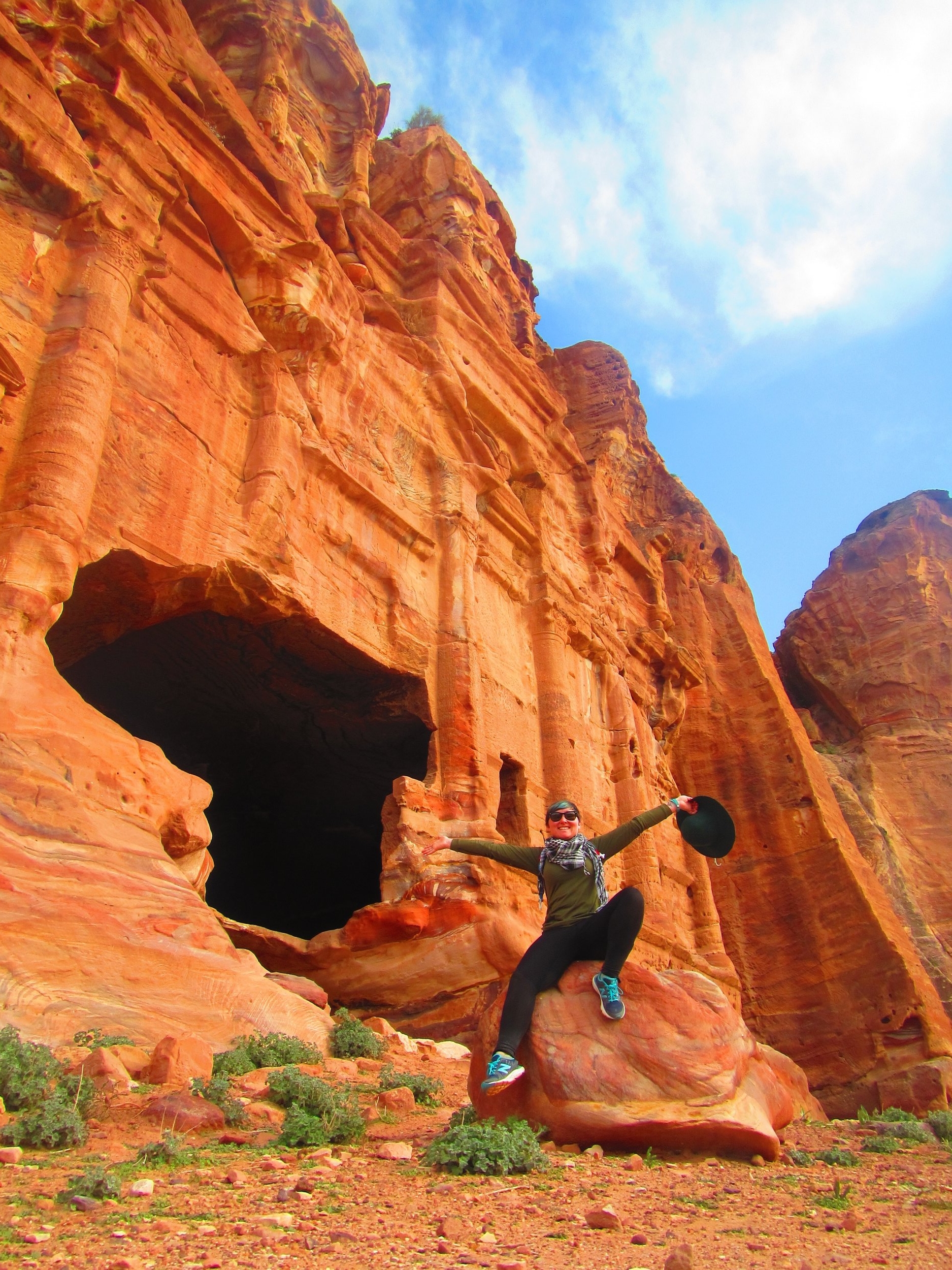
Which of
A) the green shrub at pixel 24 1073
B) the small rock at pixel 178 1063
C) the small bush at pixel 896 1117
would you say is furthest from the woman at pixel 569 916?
the small bush at pixel 896 1117

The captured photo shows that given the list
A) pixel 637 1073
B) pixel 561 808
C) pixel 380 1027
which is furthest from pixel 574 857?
pixel 380 1027

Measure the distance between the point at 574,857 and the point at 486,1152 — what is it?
64.7 inches

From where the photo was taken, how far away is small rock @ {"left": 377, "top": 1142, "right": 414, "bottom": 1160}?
457 cm

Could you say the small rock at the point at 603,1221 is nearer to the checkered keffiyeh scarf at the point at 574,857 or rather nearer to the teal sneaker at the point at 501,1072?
the teal sneaker at the point at 501,1072

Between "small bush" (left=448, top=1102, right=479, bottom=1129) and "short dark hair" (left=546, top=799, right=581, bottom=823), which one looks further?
"short dark hair" (left=546, top=799, right=581, bottom=823)

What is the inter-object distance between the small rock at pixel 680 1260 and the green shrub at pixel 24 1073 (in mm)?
3135

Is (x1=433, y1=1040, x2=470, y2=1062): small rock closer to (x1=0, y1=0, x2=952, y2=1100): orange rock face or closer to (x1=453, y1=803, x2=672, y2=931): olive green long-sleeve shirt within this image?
(x1=0, y1=0, x2=952, y2=1100): orange rock face

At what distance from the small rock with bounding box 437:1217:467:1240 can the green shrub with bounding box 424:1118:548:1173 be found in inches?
27.2

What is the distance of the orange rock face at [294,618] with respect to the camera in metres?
7.15

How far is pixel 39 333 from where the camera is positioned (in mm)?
8719

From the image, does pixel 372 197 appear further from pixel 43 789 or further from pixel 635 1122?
Result: pixel 635 1122

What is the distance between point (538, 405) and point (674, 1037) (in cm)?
1700

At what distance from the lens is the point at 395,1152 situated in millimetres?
4598

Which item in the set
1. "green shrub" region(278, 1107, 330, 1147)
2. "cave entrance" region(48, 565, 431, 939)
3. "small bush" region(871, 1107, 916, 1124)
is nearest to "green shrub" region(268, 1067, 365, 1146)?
"green shrub" region(278, 1107, 330, 1147)
